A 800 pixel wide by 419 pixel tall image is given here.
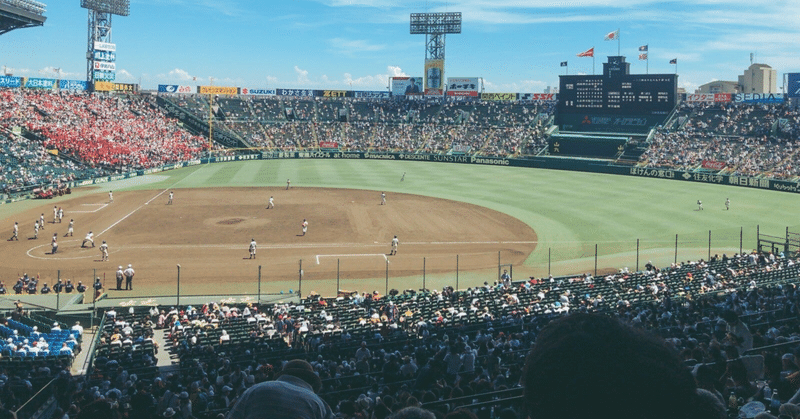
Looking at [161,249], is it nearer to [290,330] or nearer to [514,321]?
[290,330]

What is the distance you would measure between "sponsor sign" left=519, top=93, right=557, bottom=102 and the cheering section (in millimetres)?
60974

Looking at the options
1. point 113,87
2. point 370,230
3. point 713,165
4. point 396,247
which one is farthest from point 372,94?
point 396,247

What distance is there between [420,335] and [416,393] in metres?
10.3

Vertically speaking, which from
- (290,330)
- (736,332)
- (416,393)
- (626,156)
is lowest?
(290,330)

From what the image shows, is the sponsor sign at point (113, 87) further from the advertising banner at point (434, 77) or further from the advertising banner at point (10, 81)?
the advertising banner at point (434, 77)

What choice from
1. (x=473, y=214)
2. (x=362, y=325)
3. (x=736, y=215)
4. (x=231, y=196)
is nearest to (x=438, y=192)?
(x=473, y=214)

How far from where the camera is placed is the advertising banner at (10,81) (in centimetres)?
9477

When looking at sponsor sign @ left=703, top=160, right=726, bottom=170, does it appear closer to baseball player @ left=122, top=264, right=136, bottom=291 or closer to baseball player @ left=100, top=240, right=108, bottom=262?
baseball player @ left=100, top=240, right=108, bottom=262

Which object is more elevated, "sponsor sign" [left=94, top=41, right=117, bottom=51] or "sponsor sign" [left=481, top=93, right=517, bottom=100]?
"sponsor sign" [left=94, top=41, right=117, bottom=51]

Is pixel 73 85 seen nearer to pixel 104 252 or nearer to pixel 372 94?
pixel 372 94

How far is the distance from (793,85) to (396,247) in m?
80.8

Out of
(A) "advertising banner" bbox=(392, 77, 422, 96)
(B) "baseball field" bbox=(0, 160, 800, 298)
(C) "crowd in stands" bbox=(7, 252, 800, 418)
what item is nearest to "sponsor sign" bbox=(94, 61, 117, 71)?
(B) "baseball field" bbox=(0, 160, 800, 298)

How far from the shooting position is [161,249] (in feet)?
145

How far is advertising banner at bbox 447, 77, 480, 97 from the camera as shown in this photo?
13138cm
